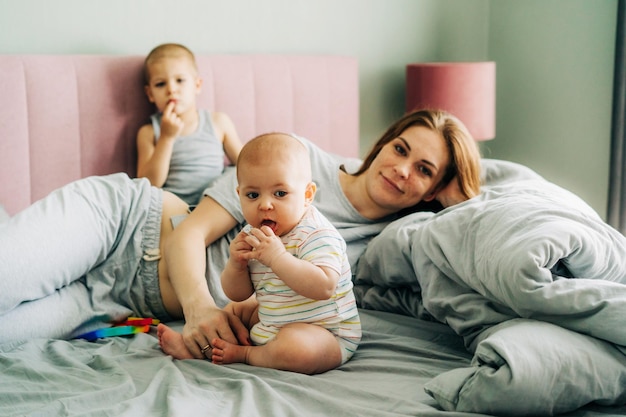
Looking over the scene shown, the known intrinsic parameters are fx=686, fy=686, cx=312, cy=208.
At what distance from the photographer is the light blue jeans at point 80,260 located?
146cm

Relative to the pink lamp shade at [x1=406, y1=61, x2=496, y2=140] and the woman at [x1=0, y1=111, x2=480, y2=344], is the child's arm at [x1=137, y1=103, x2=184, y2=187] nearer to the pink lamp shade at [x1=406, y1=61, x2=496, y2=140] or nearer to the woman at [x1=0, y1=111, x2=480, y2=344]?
the woman at [x1=0, y1=111, x2=480, y2=344]

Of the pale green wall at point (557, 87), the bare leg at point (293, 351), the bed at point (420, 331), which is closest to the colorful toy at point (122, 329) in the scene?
the bed at point (420, 331)

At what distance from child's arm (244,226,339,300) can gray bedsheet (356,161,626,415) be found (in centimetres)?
27

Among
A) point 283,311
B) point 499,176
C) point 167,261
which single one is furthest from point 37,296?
point 499,176

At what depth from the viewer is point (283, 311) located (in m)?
1.36

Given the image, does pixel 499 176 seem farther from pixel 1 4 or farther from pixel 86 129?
pixel 1 4

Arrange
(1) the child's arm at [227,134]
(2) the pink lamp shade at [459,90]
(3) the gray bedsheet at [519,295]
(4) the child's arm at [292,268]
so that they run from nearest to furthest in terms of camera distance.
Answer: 1. (3) the gray bedsheet at [519,295]
2. (4) the child's arm at [292,268]
3. (1) the child's arm at [227,134]
4. (2) the pink lamp shade at [459,90]

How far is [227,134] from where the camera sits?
91.0 inches

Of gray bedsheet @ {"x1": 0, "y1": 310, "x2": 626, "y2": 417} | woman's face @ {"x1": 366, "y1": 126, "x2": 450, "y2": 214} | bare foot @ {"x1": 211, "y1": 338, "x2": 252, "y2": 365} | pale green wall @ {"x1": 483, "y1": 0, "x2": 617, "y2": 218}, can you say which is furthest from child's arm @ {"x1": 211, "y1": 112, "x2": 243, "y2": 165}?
pale green wall @ {"x1": 483, "y1": 0, "x2": 617, "y2": 218}

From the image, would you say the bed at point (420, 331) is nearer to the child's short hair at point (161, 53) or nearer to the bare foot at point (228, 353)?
the bare foot at point (228, 353)

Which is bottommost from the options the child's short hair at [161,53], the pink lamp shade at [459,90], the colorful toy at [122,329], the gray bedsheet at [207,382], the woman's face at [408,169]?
the colorful toy at [122,329]

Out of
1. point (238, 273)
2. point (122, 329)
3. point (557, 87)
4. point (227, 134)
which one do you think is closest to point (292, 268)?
point (238, 273)

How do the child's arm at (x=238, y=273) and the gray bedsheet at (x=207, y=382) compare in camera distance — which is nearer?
the gray bedsheet at (x=207, y=382)

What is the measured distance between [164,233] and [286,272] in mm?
614
